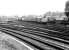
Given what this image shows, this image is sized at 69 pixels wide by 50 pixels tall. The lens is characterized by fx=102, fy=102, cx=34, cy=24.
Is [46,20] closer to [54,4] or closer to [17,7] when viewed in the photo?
[54,4]

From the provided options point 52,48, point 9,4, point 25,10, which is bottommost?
point 52,48

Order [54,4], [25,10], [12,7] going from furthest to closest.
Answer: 1. [12,7]
2. [25,10]
3. [54,4]

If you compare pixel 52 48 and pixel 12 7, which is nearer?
pixel 52 48

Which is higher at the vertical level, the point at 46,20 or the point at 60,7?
the point at 60,7

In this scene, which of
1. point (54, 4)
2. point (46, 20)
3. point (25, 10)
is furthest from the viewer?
point (25, 10)

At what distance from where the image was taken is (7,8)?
62375 millimetres

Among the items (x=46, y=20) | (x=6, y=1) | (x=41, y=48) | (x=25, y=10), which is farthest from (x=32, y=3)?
(x=41, y=48)

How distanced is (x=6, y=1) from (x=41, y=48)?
6156cm

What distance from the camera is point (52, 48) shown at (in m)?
7.30

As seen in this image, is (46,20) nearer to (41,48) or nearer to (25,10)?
(41,48)

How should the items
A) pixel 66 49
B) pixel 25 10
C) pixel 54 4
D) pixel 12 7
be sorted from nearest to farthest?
pixel 66 49 → pixel 54 4 → pixel 25 10 → pixel 12 7

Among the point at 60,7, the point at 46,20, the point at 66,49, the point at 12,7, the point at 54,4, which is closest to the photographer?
the point at 66,49

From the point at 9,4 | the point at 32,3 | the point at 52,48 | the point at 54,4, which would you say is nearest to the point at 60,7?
the point at 54,4

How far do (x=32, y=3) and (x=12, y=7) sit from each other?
41.5ft
